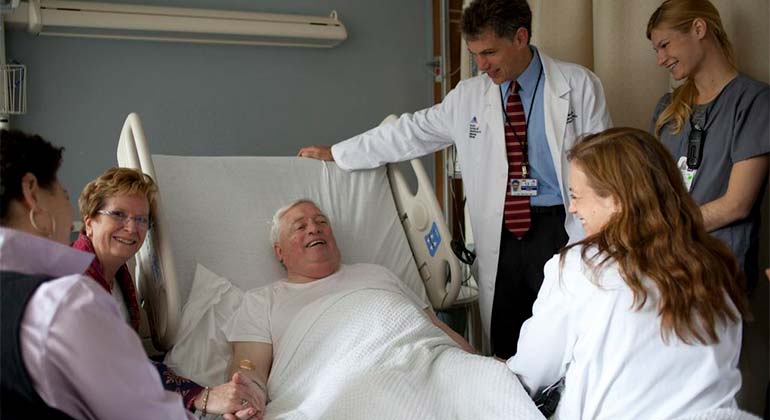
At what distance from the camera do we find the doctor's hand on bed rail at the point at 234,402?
184 cm

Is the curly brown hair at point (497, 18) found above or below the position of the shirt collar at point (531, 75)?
above

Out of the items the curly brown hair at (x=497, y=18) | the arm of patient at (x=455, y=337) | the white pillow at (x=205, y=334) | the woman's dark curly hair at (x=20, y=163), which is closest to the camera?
the woman's dark curly hair at (x=20, y=163)

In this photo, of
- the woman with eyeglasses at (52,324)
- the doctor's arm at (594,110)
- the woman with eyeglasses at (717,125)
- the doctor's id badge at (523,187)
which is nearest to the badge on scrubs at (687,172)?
the woman with eyeglasses at (717,125)

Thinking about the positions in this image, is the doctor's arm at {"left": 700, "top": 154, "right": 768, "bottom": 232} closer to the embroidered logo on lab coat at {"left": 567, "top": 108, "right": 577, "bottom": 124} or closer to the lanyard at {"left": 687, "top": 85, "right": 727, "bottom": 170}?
the lanyard at {"left": 687, "top": 85, "right": 727, "bottom": 170}

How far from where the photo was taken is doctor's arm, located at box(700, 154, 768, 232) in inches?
84.1

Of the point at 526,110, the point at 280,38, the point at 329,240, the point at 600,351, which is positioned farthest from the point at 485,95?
the point at 280,38

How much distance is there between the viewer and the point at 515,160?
263cm

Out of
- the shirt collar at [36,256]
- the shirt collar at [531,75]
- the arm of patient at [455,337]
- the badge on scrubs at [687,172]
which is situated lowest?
the arm of patient at [455,337]

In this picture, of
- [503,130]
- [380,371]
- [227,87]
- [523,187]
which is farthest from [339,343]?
[227,87]

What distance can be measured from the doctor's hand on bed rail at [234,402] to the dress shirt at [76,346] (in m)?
0.65

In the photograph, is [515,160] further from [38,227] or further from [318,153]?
[38,227]

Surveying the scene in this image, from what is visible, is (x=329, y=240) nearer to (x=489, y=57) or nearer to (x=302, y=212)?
(x=302, y=212)

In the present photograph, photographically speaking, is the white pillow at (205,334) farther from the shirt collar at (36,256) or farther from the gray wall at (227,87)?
the gray wall at (227,87)

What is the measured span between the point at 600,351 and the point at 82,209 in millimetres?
1443
